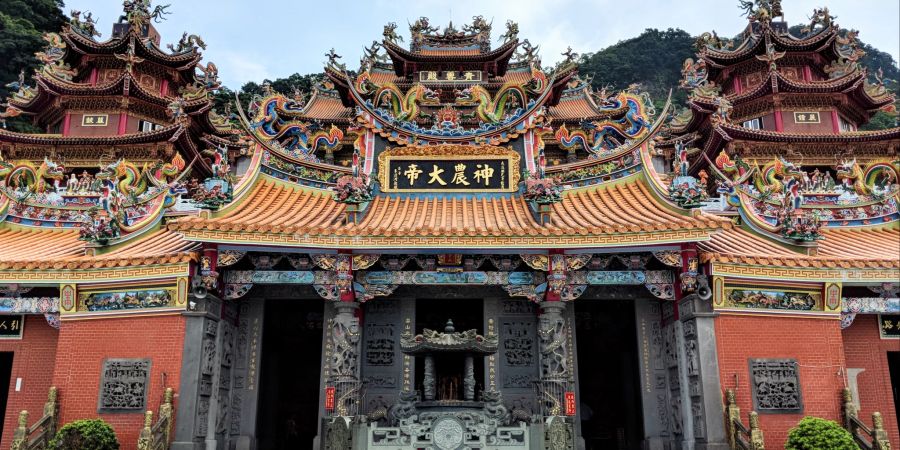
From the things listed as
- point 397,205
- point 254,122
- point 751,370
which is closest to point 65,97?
point 254,122

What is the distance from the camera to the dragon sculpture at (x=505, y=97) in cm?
1231

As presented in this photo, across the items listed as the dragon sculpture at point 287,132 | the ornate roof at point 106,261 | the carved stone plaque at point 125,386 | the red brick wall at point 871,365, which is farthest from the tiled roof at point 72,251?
the red brick wall at point 871,365

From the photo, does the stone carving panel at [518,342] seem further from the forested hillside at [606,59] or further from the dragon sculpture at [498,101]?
the forested hillside at [606,59]

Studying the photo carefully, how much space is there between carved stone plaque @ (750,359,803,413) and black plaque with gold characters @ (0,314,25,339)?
1196 centimetres

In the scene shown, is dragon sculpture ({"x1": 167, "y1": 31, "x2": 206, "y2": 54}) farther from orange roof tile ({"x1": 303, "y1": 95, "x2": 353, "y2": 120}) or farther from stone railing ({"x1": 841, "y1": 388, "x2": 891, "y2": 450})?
stone railing ({"x1": 841, "y1": 388, "x2": 891, "y2": 450})

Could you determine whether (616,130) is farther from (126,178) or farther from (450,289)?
Result: (126,178)

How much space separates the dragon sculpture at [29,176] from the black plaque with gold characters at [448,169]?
24.3 feet

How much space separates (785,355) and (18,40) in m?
38.3

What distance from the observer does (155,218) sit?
1105cm

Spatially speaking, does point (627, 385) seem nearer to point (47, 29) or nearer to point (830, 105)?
point (830, 105)

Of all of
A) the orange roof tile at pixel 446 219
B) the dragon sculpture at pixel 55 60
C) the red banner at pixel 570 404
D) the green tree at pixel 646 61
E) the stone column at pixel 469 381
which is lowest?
the red banner at pixel 570 404

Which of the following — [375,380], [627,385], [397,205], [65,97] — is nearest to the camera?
[375,380]

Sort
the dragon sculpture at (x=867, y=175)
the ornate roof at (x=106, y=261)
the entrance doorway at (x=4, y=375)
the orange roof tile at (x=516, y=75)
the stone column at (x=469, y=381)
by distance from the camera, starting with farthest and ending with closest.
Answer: the orange roof tile at (x=516, y=75) < the entrance doorway at (x=4, y=375) < the dragon sculpture at (x=867, y=175) < the ornate roof at (x=106, y=261) < the stone column at (x=469, y=381)

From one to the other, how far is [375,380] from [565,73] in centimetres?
802
